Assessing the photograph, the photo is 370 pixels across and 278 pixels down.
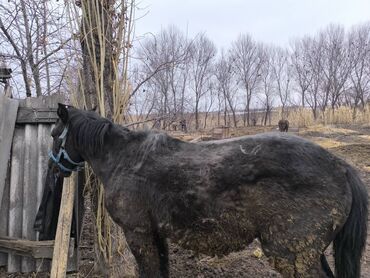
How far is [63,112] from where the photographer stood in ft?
9.91

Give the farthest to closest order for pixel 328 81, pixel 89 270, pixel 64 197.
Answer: pixel 328 81, pixel 89 270, pixel 64 197

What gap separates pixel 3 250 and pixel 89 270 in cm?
92

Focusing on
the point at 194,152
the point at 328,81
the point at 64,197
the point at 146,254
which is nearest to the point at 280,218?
the point at 194,152

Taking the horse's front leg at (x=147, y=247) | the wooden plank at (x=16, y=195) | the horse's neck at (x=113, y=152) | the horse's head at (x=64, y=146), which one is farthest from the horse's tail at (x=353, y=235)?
the wooden plank at (x=16, y=195)

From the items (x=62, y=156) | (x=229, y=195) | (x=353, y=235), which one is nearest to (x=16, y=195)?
(x=62, y=156)

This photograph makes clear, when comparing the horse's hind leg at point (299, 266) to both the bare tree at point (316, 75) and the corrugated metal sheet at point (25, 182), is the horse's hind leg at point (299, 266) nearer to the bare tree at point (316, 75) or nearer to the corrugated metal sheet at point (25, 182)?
the corrugated metal sheet at point (25, 182)

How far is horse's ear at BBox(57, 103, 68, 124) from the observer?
300cm

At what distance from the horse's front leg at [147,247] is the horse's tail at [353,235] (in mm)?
1407

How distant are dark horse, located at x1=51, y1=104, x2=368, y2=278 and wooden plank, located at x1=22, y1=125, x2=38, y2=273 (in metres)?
0.92

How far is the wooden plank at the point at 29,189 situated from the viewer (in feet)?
→ 12.1

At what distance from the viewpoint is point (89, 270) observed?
3805 mm

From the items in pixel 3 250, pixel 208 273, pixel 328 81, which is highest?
pixel 328 81

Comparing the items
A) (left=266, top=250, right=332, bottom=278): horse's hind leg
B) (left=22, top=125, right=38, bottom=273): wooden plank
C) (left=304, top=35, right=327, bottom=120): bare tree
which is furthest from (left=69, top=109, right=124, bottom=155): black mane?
(left=304, top=35, right=327, bottom=120): bare tree

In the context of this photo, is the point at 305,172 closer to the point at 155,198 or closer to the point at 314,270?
the point at 314,270
